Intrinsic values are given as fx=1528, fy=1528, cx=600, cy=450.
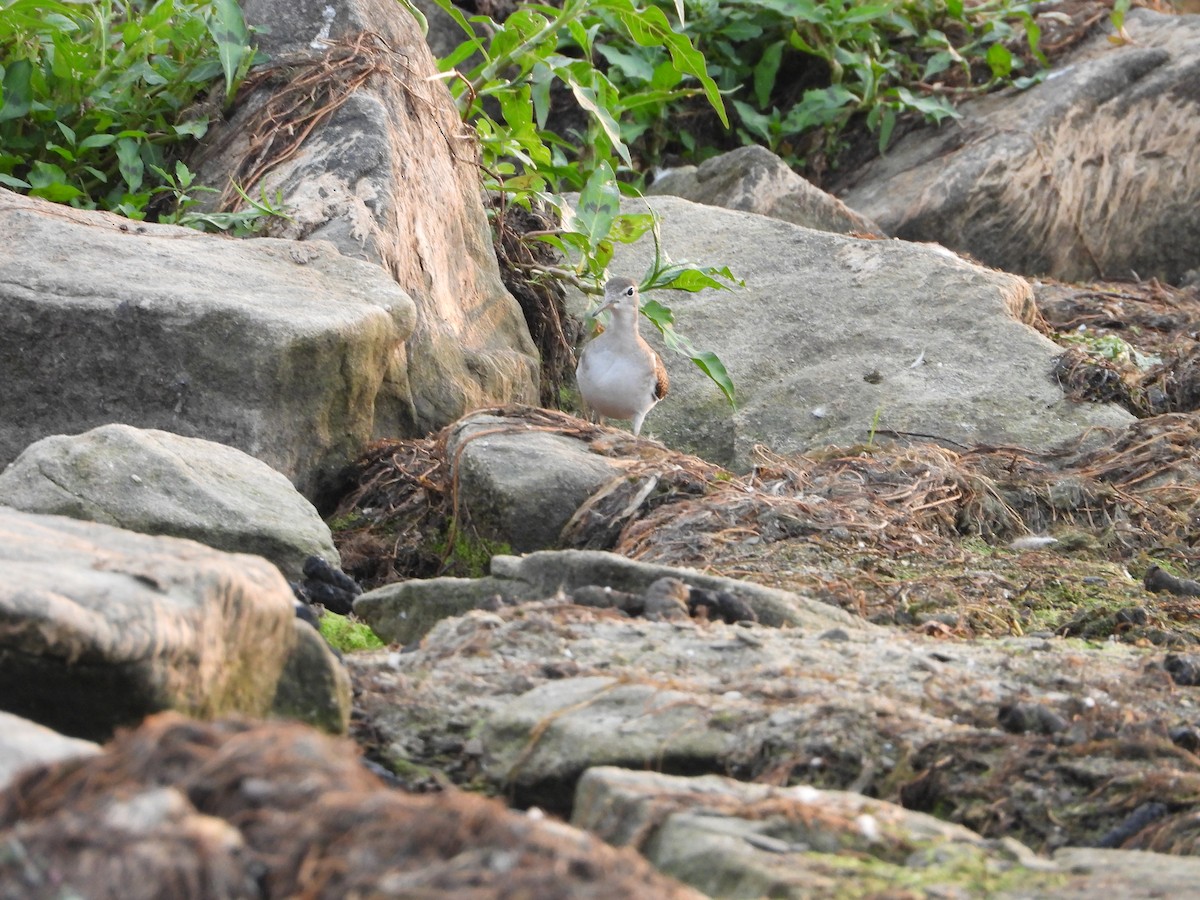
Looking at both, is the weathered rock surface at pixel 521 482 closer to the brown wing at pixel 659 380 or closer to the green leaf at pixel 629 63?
the brown wing at pixel 659 380

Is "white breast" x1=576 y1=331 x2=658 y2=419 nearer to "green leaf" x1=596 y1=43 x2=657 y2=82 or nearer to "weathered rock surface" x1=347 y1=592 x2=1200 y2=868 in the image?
"green leaf" x1=596 y1=43 x2=657 y2=82

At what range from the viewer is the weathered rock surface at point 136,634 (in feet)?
8.98

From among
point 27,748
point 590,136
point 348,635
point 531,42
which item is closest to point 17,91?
point 531,42

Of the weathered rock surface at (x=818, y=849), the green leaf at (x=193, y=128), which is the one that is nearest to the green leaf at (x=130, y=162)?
the green leaf at (x=193, y=128)

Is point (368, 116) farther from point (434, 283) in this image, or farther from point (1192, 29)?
point (1192, 29)

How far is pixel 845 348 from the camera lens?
873 cm

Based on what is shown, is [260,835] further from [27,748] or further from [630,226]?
[630,226]

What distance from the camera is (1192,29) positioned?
12.1 metres

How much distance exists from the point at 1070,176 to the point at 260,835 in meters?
10.5

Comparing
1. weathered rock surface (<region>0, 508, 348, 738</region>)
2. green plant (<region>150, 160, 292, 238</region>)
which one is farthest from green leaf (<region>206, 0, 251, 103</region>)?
weathered rock surface (<region>0, 508, 348, 738</region>)

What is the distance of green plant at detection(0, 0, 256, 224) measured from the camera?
7.34 meters

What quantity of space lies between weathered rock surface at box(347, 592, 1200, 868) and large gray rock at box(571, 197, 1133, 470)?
13.1 ft

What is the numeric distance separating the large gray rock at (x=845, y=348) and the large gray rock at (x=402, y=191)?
3.92 feet

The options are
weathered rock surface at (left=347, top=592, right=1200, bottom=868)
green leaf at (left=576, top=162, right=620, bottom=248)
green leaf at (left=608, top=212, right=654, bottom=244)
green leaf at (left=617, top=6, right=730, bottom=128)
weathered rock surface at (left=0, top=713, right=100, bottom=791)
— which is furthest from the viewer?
green leaf at (left=608, top=212, right=654, bottom=244)
